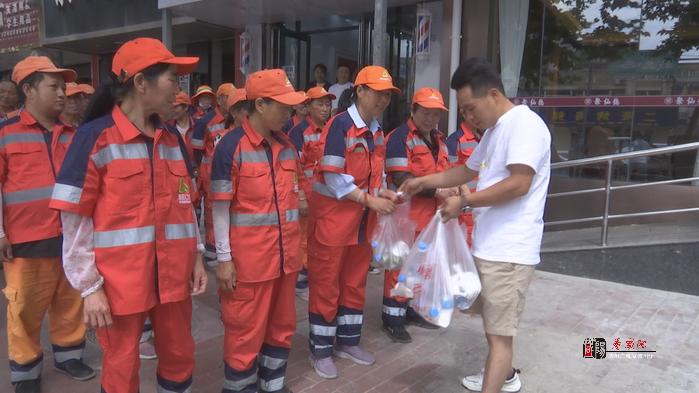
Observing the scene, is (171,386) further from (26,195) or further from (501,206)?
(501,206)

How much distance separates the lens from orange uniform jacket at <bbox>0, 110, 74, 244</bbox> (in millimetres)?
3035

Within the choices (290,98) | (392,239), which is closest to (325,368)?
(392,239)

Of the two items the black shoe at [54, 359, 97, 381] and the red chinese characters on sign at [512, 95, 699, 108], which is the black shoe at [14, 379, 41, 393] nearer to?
the black shoe at [54, 359, 97, 381]

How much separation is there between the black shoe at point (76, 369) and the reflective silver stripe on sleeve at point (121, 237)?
5.27 ft

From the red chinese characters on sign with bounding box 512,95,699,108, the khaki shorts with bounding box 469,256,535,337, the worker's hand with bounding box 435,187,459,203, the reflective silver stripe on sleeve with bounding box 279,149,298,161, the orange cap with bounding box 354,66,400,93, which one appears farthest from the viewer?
the red chinese characters on sign with bounding box 512,95,699,108

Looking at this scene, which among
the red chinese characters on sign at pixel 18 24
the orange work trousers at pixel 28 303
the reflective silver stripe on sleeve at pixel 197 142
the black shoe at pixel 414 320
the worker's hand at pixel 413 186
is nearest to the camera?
the orange work trousers at pixel 28 303

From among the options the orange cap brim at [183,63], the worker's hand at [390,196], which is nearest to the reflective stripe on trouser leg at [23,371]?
the orange cap brim at [183,63]

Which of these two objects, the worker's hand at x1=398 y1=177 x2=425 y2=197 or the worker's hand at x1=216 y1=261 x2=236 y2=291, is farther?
the worker's hand at x1=398 y1=177 x2=425 y2=197

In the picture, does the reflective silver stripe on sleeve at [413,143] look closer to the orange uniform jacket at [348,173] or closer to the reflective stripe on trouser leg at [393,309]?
the orange uniform jacket at [348,173]

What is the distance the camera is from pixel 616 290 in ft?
16.8

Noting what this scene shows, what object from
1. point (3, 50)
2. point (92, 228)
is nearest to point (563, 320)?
point (92, 228)

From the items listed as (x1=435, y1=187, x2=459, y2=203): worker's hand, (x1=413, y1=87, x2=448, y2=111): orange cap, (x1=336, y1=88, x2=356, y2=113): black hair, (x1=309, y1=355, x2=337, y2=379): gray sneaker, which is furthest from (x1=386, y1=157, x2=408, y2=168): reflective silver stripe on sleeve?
(x1=309, y1=355, x2=337, y2=379): gray sneaker

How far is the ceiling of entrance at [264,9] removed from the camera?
751 cm

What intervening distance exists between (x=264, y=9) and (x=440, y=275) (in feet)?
21.9
